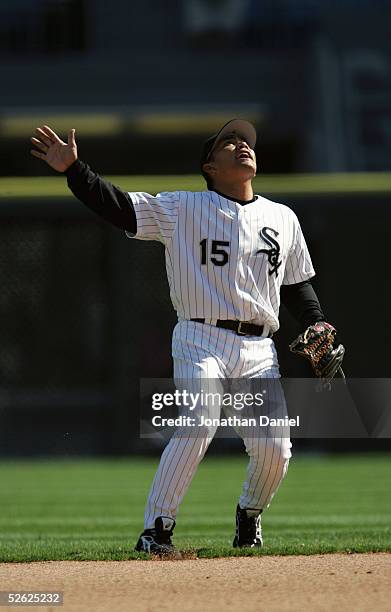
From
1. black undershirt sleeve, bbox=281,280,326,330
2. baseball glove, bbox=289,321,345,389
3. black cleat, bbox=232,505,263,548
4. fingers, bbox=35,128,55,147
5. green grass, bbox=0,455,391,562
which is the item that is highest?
fingers, bbox=35,128,55,147

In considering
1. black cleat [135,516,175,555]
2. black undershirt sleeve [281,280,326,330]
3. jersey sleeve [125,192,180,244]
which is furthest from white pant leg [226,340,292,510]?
jersey sleeve [125,192,180,244]

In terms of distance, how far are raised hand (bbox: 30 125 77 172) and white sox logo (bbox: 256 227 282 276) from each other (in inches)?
27.8

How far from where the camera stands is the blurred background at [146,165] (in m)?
9.73

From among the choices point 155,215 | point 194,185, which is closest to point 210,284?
point 155,215

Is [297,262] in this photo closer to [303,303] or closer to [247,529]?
[303,303]

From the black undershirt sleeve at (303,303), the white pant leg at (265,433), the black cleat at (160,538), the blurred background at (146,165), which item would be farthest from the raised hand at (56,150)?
the blurred background at (146,165)

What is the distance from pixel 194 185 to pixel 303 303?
336 centimetres

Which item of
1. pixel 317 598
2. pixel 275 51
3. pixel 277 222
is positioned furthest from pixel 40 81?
pixel 317 598

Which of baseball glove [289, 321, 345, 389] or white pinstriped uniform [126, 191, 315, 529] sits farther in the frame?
baseball glove [289, 321, 345, 389]

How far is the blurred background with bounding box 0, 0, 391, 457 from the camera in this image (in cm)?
973

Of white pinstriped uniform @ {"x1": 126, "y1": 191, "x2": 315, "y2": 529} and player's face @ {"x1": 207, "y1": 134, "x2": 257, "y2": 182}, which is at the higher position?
player's face @ {"x1": 207, "y1": 134, "x2": 257, "y2": 182}

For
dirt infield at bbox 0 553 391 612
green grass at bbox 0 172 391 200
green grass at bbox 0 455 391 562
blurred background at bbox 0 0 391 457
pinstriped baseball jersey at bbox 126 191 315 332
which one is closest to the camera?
dirt infield at bbox 0 553 391 612

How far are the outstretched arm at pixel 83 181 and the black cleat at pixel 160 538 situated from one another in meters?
1.01

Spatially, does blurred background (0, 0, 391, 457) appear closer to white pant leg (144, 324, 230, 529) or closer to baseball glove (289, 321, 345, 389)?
baseball glove (289, 321, 345, 389)
